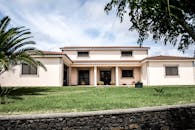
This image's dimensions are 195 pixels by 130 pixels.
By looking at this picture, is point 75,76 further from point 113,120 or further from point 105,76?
point 113,120

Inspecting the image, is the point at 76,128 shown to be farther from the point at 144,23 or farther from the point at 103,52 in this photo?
the point at 103,52

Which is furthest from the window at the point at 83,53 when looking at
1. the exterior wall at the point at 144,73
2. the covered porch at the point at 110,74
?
the exterior wall at the point at 144,73

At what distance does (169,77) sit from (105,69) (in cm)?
931

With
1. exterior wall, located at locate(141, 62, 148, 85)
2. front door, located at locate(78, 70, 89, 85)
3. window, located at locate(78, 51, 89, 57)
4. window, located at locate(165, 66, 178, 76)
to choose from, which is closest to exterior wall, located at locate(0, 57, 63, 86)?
front door, located at locate(78, 70, 89, 85)

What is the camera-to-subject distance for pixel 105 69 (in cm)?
3459

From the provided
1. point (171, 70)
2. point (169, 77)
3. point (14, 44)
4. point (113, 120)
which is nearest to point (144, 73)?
point (169, 77)

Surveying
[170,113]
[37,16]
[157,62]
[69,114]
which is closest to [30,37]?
[37,16]

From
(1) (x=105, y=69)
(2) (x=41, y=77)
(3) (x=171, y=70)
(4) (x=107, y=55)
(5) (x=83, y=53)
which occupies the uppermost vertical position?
(5) (x=83, y=53)

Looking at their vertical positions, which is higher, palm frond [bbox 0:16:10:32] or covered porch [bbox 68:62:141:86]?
palm frond [bbox 0:16:10:32]

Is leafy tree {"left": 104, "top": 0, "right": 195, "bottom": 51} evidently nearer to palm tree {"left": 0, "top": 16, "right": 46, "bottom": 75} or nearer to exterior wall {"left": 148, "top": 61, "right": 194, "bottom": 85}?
palm tree {"left": 0, "top": 16, "right": 46, "bottom": 75}

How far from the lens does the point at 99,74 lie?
3453 cm

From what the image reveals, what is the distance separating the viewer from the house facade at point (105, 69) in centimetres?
2439

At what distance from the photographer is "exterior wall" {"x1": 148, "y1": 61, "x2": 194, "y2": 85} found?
95.8 feet

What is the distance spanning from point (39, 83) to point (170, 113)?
1686 cm
